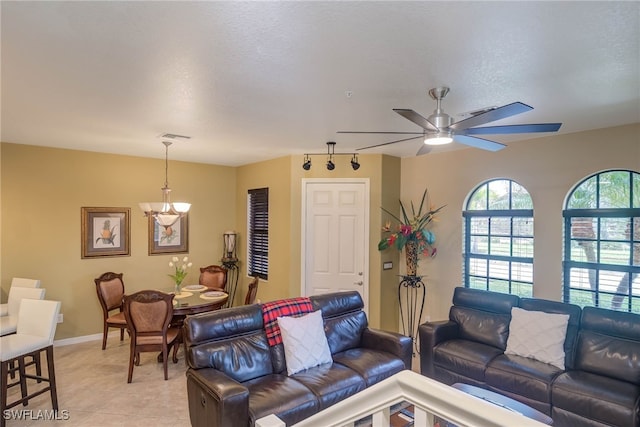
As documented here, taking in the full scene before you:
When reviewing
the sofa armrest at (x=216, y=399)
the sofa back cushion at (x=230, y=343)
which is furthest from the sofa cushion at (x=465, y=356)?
the sofa armrest at (x=216, y=399)

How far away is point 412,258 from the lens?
4883 mm

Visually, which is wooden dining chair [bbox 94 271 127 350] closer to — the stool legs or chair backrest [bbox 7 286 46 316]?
chair backrest [bbox 7 286 46 316]

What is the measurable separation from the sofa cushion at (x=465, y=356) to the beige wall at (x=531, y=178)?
3.67ft

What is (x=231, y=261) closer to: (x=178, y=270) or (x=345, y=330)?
(x=178, y=270)

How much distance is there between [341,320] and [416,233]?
1714 millimetres

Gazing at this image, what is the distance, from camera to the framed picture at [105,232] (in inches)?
201

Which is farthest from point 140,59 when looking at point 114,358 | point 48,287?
point 48,287

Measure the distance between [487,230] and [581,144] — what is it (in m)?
1.42

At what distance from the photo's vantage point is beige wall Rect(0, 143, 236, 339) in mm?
4613

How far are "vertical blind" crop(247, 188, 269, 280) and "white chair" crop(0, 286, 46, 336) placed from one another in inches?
112

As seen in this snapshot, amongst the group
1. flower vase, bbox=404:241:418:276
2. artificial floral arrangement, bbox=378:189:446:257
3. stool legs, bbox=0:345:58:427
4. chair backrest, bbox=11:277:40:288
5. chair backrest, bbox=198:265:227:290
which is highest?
artificial floral arrangement, bbox=378:189:446:257

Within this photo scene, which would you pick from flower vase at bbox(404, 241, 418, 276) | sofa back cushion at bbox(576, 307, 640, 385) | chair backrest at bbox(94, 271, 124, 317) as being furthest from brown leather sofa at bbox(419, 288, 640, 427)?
chair backrest at bbox(94, 271, 124, 317)

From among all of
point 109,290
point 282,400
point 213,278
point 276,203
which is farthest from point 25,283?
point 282,400

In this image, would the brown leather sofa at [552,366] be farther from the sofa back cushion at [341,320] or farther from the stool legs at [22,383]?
the stool legs at [22,383]
